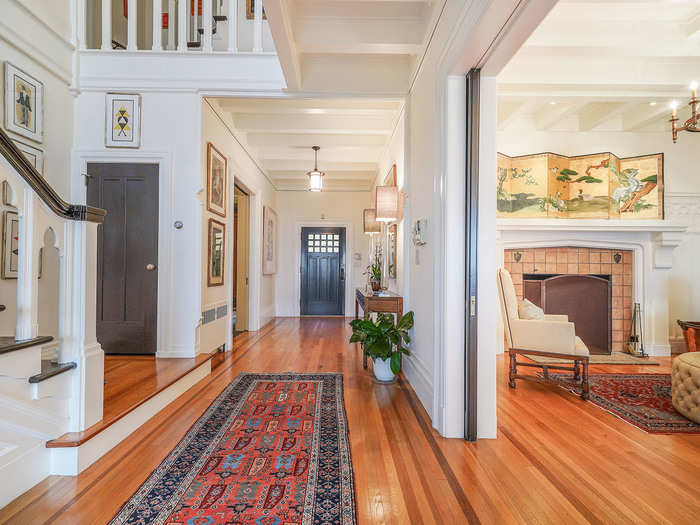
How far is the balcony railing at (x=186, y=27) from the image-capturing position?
147 inches

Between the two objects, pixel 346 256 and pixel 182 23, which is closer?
pixel 182 23

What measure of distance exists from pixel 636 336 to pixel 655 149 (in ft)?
8.24

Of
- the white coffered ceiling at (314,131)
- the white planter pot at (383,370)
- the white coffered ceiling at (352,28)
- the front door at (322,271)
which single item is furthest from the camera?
the front door at (322,271)

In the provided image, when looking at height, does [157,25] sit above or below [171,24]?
below

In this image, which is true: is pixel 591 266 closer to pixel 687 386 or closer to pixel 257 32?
pixel 687 386

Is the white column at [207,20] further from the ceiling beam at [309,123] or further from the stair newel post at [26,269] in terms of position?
the stair newel post at [26,269]

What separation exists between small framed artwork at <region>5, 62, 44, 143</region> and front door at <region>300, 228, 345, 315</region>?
5.52m

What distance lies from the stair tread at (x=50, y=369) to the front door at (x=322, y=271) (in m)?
6.43

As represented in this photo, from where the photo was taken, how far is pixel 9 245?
9.51 ft

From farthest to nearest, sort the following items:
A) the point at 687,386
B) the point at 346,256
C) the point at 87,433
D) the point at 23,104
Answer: the point at 346,256 < the point at 23,104 < the point at 687,386 < the point at 87,433

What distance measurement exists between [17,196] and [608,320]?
6182mm

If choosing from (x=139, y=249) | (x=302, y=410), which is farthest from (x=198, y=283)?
(x=302, y=410)

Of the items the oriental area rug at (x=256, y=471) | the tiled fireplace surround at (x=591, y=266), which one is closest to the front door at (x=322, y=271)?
the tiled fireplace surround at (x=591, y=266)

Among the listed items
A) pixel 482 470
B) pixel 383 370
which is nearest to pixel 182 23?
pixel 383 370
